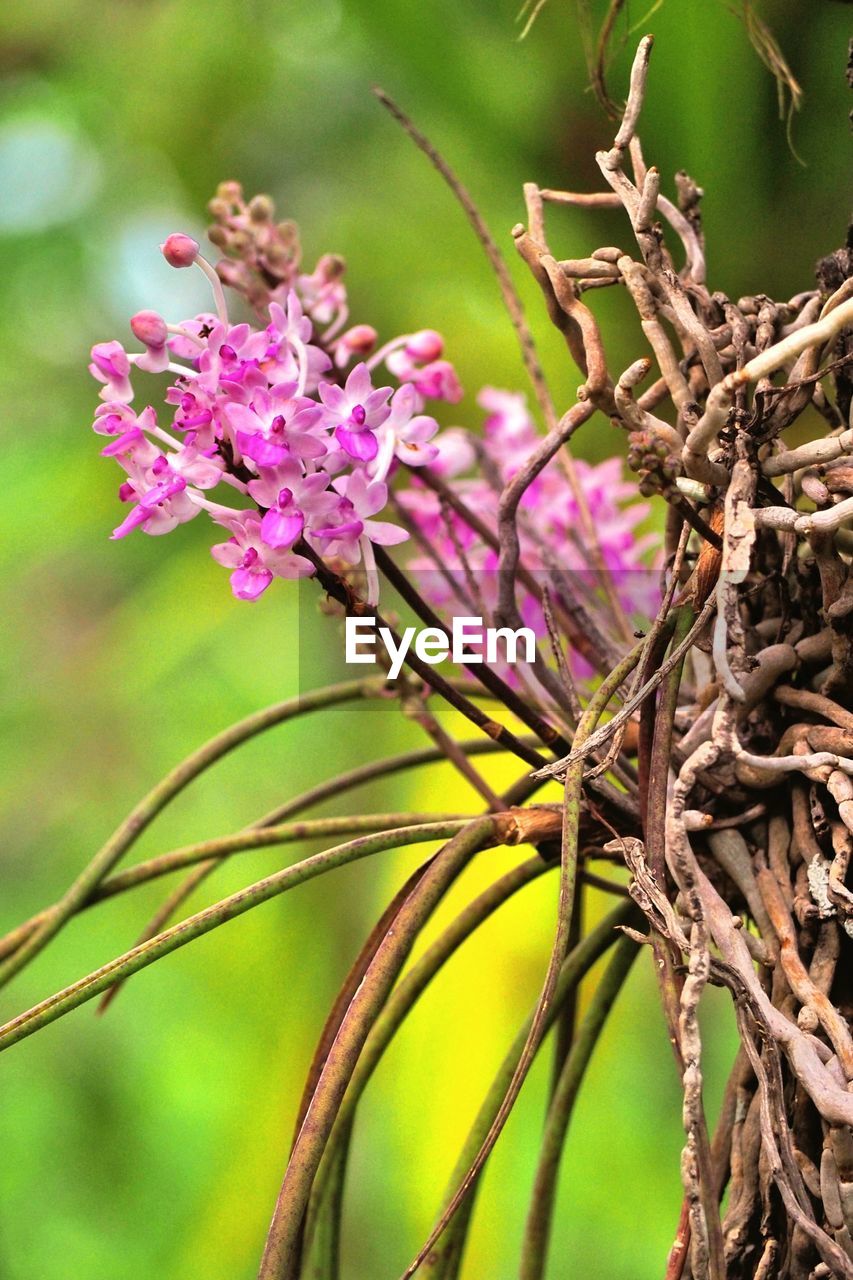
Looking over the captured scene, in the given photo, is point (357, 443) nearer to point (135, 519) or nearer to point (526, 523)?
point (135, 519)

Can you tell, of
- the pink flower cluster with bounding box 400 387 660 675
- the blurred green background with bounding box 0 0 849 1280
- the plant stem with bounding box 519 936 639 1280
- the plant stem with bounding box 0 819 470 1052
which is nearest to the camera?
the plant stem with bounding box 0 819 470 1052

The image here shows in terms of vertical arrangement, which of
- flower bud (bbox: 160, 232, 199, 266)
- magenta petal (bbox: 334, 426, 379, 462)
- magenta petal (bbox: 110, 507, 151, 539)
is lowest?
magenta petal (bbox: 110, 507, 151, 539)

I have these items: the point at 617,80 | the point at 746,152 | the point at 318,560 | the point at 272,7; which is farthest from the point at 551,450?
the point at 272,7

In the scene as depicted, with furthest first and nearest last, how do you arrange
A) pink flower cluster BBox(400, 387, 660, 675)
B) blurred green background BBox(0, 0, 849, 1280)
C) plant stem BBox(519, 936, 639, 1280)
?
1. blurred green background BBox(0, 0, 849, 1280)
2. pink flower cluster BBox(400, 387, 660, 675)
3. plant stem BBox(519, 936, 639, 1280)

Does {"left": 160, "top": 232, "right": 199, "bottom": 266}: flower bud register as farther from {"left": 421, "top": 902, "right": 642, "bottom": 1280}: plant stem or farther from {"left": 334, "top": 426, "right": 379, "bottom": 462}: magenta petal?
{"left": 421, "top": 902, "right": 642, "bottom": 1280}: plant stem

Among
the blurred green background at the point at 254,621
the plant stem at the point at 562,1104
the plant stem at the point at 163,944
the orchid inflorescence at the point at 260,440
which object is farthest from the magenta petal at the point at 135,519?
the blurred green background at the point at 254,621

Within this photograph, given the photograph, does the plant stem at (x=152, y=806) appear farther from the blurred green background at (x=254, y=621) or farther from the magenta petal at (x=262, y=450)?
the blurred green background at (x=254, y=621)

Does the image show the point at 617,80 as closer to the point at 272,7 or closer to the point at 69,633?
the point at 272,7

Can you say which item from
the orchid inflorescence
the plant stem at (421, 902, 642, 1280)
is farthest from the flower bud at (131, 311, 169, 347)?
the plant stem at (421, 902, 642, 1280)
